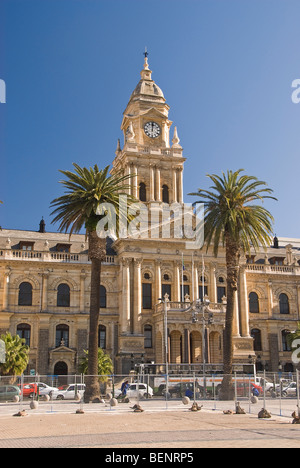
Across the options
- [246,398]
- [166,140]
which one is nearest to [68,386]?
[246,398]

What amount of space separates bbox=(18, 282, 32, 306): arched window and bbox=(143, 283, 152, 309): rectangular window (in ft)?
42.4

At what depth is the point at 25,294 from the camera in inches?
2539

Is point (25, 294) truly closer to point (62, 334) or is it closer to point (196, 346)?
point (62, 334)

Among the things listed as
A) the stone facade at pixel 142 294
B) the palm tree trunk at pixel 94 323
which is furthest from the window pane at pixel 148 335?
the palm tree trunk at pixel 94 323

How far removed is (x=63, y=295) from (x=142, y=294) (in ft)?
30.3

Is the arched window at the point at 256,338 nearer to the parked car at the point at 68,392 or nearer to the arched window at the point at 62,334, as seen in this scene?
the arched window at the point at 62,334

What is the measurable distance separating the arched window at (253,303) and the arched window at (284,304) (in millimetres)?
3487

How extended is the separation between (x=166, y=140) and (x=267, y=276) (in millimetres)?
21943

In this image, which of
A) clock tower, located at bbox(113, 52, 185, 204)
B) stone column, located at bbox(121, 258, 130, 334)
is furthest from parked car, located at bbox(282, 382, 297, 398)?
clock tower, located at bbox(113, 52, 185, 204)

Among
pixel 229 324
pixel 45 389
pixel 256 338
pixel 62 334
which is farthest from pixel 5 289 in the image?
pixel 256 338

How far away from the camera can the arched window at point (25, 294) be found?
64312 millimetres
